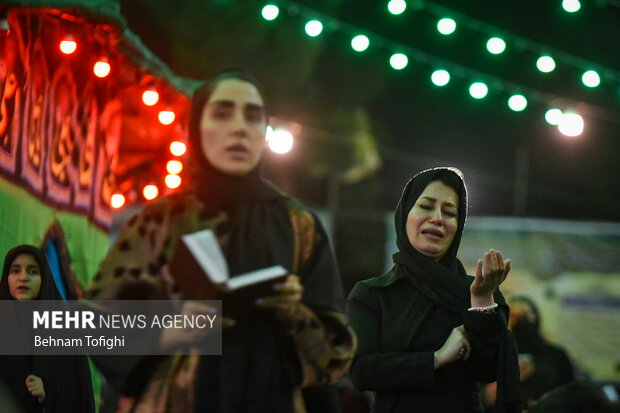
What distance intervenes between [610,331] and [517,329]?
500 centimetres

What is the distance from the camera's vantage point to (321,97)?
7.89 meters

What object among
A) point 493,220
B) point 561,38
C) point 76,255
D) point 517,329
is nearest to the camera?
point 76,255

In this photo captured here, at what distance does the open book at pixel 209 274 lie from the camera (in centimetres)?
267

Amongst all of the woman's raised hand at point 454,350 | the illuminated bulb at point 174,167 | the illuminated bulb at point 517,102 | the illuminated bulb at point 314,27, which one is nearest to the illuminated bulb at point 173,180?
the illuminated bulb at point 174,167

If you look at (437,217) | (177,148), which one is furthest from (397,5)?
(437,217)

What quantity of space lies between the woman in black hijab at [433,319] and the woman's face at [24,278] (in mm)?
1163

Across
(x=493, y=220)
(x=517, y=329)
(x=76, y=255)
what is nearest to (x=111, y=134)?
(x=76, y=255)

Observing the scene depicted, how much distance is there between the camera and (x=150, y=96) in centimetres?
463

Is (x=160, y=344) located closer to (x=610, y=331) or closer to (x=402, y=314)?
(x=402, y=314)

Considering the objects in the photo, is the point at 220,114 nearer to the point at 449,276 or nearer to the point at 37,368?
the point at 449,276

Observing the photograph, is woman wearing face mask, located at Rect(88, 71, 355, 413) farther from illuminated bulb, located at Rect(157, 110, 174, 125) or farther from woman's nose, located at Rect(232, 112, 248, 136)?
illuminated bulb, located at Rect(157, 110, 174, 125)

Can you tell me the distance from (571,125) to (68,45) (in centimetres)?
288

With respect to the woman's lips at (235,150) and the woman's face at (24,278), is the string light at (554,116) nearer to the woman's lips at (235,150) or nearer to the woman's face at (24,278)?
the woman's lips at (235,150)

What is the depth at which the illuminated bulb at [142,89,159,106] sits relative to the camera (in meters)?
4.61
